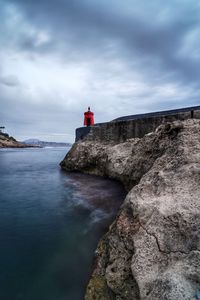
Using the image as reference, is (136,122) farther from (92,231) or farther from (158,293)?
(158,293)

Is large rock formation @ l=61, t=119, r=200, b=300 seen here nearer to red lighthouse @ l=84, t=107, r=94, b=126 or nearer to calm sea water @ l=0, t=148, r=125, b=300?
calm sea water @ l=0, t=148, r=125, b=300

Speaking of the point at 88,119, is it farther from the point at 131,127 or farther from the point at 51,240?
the point at 51,240

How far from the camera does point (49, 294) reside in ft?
11.5

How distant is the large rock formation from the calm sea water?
2.91 feet

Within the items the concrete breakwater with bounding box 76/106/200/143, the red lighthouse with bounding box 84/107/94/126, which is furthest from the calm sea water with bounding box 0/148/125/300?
the red lighthouse with bounding box 84/107/94/126

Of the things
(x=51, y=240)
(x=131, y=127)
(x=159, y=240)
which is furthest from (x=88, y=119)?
(x=159, y=240)

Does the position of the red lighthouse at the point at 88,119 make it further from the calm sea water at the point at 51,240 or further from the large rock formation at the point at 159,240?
the large rock formation at the point at 159,240

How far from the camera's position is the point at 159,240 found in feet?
9.68

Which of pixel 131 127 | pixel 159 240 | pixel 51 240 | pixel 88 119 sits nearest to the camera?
pixel 159 240

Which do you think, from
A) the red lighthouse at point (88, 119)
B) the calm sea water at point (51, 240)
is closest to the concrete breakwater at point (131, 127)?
the red lighthouse at point (88, 119)

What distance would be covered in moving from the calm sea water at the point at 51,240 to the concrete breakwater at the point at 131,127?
4244mm

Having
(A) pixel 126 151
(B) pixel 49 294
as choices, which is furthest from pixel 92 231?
(A) pixel 126 151

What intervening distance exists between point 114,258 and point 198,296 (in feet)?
4.59

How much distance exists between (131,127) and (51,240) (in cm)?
920
